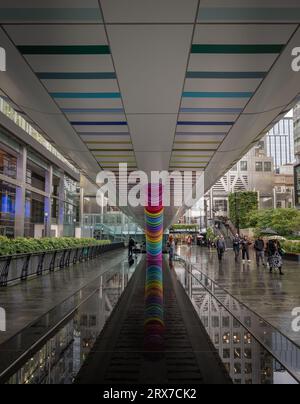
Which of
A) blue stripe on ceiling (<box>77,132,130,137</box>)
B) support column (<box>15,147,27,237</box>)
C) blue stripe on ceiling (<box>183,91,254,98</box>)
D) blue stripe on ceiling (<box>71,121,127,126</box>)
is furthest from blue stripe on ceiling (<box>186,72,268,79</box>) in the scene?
support column (<box>15,147,27,237</box>)

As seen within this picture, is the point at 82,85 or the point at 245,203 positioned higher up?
the point at 245,203

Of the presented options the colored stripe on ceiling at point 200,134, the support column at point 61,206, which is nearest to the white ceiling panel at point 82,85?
the colored stripe on ceiling at point 200,134

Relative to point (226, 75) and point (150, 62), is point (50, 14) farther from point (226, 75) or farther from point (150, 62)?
point (226, 75)

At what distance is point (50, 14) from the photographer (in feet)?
16.1

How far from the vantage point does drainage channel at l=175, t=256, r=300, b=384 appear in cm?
476

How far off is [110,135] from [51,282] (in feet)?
20.9

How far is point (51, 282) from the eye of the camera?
47.3 feet

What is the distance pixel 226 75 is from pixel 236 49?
923 mm

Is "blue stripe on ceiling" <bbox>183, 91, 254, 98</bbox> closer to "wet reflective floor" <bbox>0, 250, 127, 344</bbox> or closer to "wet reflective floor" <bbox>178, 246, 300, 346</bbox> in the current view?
"wet reflective floor" <bbox>178, 246, 300, 346</bbox>

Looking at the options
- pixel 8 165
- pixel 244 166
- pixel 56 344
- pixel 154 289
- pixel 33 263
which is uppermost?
pixel 244 166

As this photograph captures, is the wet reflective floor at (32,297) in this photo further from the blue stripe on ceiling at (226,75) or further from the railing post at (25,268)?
the blue stripe on ceiling at (226,75)

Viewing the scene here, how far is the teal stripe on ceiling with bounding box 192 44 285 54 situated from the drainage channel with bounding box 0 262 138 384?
15.0 feet

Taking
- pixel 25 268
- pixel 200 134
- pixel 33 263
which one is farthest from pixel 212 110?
pixel 33 263
